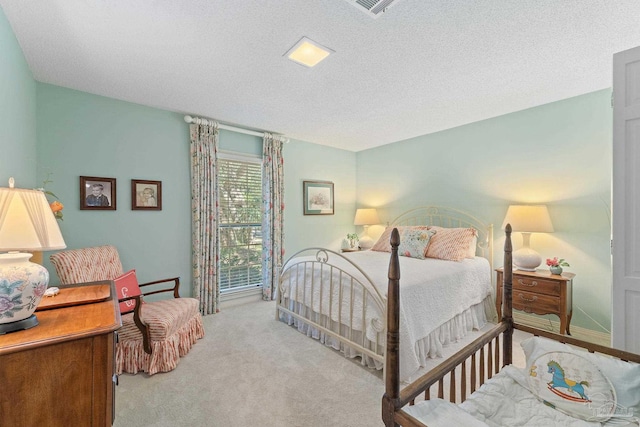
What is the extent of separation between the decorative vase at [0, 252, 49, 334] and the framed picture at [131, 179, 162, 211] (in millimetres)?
2123

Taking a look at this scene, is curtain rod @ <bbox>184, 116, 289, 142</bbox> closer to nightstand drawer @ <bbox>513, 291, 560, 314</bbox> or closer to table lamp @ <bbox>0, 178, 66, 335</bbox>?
table lamp @ <bbox>0, 178, 66, 335</bbox>

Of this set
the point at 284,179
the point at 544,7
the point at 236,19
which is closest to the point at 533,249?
the point at 544,7

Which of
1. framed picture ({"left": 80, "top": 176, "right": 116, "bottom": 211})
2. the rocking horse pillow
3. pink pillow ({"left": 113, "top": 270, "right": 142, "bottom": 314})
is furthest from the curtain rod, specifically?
the rocking horse pillow

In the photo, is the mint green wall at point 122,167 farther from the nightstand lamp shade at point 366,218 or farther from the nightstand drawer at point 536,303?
the nightstand drawer at point 536,303

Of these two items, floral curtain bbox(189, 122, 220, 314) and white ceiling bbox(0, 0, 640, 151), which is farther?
floral curtain bbox(189, 122, 220, 314)

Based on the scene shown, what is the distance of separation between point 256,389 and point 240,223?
2410 mm

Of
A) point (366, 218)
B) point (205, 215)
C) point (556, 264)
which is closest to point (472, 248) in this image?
point (556, 264)

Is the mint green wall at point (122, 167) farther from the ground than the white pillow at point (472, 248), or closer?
farther from the ground

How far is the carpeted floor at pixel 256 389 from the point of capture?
5.71ft

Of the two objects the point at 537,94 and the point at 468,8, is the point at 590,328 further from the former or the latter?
the point at 468,8

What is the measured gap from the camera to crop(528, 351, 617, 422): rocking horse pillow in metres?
1.17

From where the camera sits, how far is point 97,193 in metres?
2.88

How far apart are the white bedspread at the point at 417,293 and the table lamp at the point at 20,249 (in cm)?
201

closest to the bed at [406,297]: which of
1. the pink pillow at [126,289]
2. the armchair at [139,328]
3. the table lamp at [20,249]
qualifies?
the armchair at [139,328]
